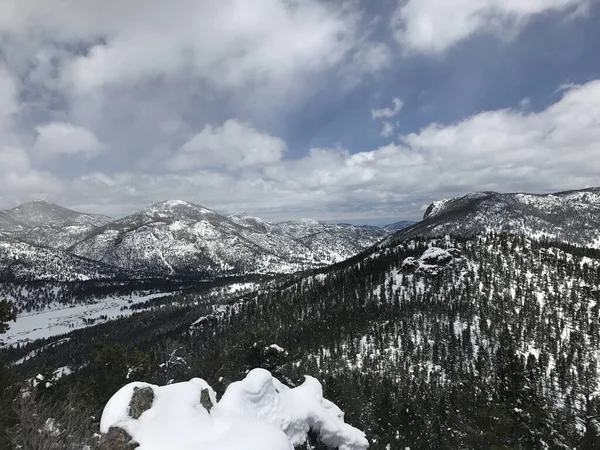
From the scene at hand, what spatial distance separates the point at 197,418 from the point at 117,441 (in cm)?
359

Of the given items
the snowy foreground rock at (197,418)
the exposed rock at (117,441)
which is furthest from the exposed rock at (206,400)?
the exposed rock at (117,441)

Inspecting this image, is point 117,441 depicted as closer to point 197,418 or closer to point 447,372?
point 197,418

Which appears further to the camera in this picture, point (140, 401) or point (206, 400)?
point (206, 400)

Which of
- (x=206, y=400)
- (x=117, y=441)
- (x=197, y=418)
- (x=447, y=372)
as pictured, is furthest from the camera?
(x=447, y=372)

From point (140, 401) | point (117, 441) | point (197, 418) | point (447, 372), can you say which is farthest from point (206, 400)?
point (447, 372)

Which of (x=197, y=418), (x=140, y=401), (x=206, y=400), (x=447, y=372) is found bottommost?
(x=447, y=372)

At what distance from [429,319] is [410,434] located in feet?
478

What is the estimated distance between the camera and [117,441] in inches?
623

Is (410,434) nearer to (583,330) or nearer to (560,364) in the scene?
(560,364)

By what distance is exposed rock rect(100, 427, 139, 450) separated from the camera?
15594 millimetres

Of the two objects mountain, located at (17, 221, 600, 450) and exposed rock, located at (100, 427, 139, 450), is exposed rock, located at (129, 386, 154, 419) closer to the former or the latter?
exposed rock, located at (100, 427, 139, 450)

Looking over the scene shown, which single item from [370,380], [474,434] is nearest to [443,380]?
[370,380]

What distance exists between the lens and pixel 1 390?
29.7 m

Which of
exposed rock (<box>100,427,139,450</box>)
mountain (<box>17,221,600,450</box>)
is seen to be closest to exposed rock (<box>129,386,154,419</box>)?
exposed rock (<box>100,427,139,450</box>)
